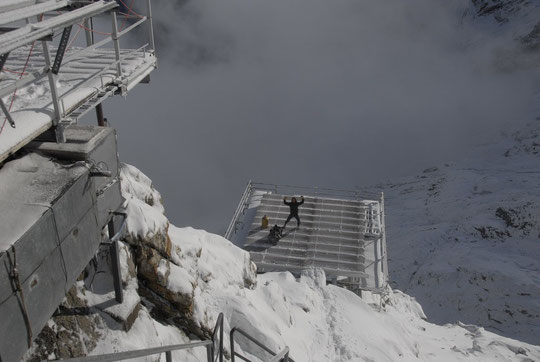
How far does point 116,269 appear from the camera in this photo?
6527 mm

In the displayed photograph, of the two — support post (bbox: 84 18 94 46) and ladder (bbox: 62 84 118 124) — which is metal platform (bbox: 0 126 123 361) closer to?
ladder (bbox: 62 84 118 124)

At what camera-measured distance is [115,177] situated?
5684 mm

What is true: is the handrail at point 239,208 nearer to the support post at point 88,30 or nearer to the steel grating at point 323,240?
the steel grating at point 323,240

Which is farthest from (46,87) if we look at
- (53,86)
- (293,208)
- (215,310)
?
(293,208)

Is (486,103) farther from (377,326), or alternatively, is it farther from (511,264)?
(377,326)

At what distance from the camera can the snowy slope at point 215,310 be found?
266 inches

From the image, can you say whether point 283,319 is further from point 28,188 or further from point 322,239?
→ point 28,188

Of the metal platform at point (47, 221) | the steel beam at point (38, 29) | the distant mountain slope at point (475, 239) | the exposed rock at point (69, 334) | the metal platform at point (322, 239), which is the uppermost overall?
the steel beam at point (38, 29)

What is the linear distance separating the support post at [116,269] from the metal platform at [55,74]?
157cm

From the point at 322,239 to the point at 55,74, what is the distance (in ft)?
46.8

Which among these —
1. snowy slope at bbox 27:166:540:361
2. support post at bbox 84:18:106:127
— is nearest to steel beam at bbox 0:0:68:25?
support post at bbox 84:18:106:127

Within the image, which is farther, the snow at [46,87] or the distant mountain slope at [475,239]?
the distant mountain slope at [475,239]

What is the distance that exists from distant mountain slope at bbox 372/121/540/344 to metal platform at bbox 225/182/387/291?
5.87 meters

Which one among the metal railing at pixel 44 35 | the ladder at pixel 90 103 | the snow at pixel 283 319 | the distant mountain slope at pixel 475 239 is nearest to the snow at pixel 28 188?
the metal railing at pixel 44 35
